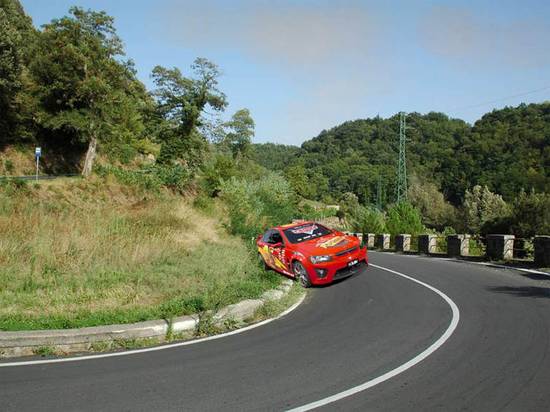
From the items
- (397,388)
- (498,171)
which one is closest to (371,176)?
(498,171)

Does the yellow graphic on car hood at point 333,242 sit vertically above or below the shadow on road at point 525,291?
above

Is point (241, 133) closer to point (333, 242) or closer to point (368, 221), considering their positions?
point (368, 221)

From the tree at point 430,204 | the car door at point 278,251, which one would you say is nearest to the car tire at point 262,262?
the car door at point 278,251

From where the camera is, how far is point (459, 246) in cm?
2291

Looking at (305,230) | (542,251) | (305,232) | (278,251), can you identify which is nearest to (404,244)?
(542,251)

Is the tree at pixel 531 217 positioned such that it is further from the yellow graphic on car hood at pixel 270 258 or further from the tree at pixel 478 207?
the tree at pixel 478 207

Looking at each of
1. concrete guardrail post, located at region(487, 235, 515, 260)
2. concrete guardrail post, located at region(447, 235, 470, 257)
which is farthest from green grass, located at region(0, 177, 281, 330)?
concrete guardrail post, located at region(447, 235, 470, 257)

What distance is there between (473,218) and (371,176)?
7314 centimetres

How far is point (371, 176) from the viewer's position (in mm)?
149000

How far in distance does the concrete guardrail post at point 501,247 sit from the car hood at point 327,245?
8.54 m

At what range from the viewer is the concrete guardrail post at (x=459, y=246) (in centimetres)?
2283

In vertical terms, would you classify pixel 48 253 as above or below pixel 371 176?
below

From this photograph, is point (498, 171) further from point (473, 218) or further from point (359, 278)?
point (359, 278)

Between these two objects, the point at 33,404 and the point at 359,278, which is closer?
the point at 33,404
